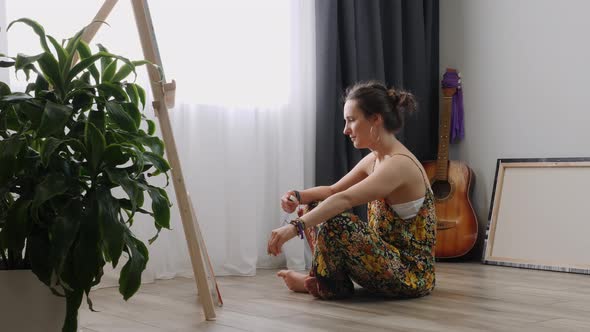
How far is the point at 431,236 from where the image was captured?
267 cm

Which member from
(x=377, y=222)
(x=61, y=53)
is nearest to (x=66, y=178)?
(x=61, y=53)

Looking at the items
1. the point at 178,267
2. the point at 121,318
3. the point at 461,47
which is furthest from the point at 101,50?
the point at 461,47

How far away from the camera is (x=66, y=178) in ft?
5.24

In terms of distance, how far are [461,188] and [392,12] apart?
1017 mm

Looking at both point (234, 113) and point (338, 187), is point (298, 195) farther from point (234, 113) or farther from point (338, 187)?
point (234, 113)

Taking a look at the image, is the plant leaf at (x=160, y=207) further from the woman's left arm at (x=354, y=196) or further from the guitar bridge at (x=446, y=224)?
the guitar bridge at (x=446, y=224)

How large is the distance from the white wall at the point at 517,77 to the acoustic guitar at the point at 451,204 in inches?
7.6

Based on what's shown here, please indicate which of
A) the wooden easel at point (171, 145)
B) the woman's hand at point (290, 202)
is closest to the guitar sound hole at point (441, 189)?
the woman's hand at point (290, 202)

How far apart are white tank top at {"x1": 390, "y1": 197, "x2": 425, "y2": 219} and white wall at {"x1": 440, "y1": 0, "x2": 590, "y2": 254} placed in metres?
1.38

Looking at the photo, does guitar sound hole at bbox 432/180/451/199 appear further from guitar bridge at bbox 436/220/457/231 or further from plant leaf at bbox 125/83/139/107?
plant leaf at bbox 125/83/139/107

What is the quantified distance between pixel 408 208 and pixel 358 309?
0.43 m

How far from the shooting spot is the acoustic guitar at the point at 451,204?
150 inches

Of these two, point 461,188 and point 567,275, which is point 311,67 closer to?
point 461,188

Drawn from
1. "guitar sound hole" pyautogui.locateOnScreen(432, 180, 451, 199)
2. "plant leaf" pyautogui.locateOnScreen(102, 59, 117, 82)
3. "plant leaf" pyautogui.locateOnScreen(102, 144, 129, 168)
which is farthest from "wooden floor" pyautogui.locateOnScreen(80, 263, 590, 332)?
"guitar sound hole" pyautogui.locateOnScreen(432, 180, 451, 199)
